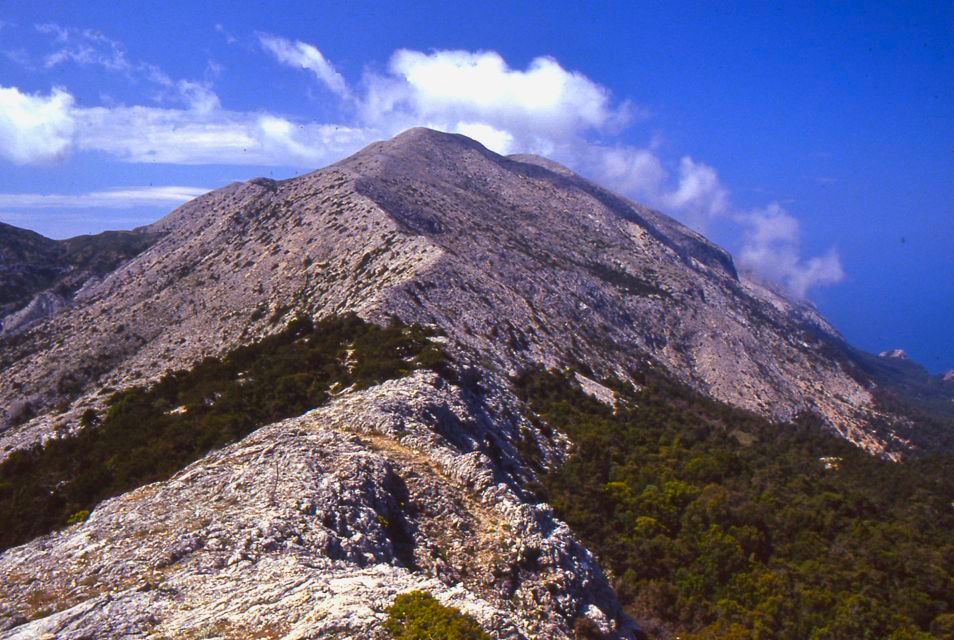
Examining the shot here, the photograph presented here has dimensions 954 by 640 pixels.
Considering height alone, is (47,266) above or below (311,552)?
above

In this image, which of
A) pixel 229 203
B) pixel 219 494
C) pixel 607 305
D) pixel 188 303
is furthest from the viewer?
pixel 229 203

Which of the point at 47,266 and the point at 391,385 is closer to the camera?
the point at 391,385

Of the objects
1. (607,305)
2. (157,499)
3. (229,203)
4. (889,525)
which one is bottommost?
(157,499)

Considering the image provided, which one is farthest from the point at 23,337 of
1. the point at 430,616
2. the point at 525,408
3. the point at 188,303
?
the point at 430,616

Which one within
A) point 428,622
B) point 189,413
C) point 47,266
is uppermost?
point 47,266

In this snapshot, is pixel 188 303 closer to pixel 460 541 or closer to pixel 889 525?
pixel 460 541

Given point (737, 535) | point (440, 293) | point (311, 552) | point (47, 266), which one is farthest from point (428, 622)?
point (47, 266)

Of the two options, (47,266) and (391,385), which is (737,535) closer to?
(391,385)
